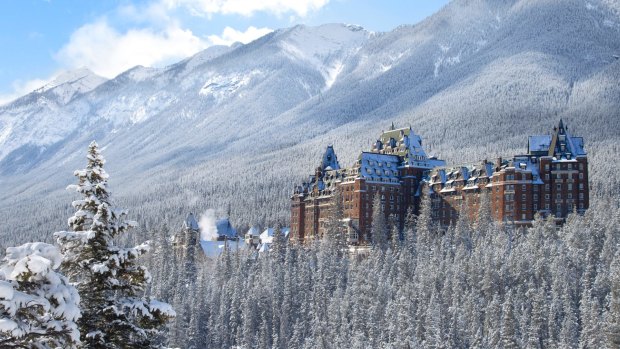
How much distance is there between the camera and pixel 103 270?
65.4 ft

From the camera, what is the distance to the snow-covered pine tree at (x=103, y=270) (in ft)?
65.5

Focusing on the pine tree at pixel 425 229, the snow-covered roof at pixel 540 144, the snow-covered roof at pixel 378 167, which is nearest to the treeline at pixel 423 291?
the pine tree at pixel 425 229

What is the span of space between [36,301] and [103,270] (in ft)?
19.5

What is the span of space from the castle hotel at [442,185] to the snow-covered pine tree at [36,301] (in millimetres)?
116234

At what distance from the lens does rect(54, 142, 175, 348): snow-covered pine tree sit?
65.5 feet

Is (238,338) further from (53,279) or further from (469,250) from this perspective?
(53,279)

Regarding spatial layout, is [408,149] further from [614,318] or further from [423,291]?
[614,318]

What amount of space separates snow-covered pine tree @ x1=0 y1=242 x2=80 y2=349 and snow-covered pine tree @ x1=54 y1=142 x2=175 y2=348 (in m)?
4.90

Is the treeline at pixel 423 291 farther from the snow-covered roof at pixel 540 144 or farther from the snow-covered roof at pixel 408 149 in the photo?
the snow-covered roof at pixel 540 144

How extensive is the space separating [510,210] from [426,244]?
1532cm

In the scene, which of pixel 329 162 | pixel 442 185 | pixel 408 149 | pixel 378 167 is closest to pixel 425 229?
pixel 442 185

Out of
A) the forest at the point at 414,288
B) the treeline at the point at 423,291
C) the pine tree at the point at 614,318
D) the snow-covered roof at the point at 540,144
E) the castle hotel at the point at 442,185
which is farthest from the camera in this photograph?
the snow-covered roof at the point at 540,144

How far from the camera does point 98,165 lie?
69.3 ft

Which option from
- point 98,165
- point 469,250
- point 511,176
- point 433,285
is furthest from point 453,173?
point 98,165
